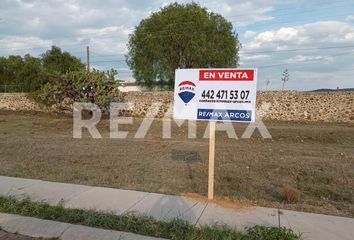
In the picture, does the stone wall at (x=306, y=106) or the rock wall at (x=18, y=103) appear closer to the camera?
the stone wall at (x=306, y=106)

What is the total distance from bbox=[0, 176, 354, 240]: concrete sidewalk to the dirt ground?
43cm

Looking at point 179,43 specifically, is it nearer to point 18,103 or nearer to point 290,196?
point 18,103

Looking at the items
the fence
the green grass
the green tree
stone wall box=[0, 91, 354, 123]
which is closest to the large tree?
the green tree

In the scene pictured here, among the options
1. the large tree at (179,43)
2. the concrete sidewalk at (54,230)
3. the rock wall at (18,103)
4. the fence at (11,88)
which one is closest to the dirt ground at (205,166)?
the concrete sidewalk at (54,230)

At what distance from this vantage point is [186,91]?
541cm

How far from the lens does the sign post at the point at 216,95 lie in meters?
5.09

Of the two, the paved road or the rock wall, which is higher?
the paved road

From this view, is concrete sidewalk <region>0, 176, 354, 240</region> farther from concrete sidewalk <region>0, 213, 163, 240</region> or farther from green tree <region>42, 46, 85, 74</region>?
green tree <region>42, 46, 85, 74</region>

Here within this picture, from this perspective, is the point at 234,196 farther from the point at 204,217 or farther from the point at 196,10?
the point at 196,10

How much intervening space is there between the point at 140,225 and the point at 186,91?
2077mm

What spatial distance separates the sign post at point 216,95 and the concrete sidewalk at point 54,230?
1850 mm

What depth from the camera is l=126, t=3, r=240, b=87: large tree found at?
31.0 m

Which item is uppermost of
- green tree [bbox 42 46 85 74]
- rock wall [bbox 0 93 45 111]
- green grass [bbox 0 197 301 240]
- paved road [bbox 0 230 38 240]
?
green tree [bbox 42 46 85 74]

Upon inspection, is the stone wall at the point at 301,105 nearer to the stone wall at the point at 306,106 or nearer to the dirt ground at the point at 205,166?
the stone wall at the point at 306,106
